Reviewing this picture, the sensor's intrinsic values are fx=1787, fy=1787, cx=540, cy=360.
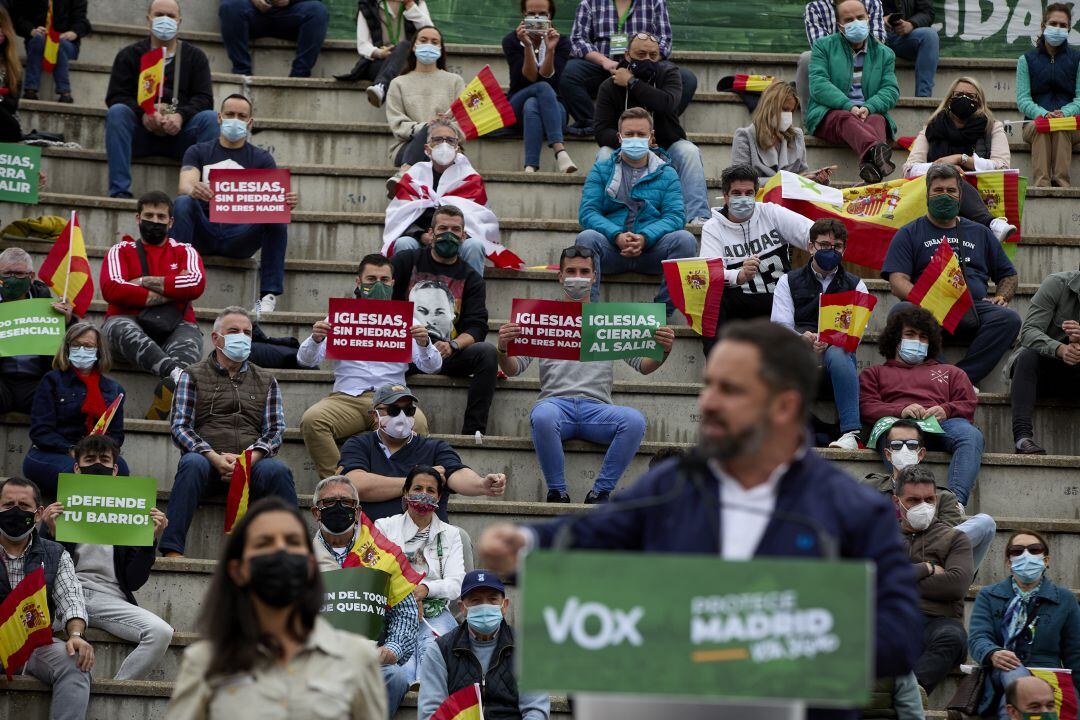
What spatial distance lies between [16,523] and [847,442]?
4375 millimetres

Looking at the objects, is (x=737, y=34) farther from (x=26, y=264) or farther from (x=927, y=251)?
(x=26, y=264)

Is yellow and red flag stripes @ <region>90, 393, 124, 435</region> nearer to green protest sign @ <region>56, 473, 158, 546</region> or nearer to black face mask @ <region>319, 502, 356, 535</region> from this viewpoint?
green protest sign @ <region>56, 473, 158, 546</region>

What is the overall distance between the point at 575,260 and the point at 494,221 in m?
1.24

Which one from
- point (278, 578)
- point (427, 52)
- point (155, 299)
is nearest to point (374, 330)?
point (155, 299)

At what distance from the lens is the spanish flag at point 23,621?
25.9 feet

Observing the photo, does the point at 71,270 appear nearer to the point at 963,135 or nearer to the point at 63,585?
the point at 63,585

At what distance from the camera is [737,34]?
14.9m

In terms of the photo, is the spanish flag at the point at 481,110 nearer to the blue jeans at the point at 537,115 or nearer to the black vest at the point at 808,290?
the blue jeans at the point at 537,115

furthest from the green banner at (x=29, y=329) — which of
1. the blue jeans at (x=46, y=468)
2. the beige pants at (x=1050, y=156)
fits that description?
the beige pants at (x=1050, y=156)

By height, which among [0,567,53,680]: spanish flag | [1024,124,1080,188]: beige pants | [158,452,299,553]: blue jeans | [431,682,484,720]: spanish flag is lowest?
[431,682,484,720]: spanish flag

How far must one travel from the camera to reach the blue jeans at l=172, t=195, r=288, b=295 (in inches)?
443

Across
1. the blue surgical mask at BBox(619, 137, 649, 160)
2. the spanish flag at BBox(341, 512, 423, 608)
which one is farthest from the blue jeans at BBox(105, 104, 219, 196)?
the spanish flag at BBox(341, 512, 423, 608)

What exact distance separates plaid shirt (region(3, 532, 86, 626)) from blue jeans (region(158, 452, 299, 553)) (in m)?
0.73

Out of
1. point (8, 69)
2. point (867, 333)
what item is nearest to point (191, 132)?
point (8, 69)
